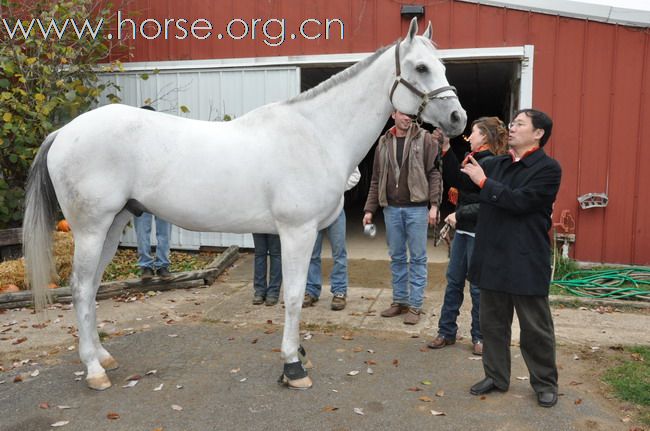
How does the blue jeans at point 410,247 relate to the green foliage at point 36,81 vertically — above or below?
below

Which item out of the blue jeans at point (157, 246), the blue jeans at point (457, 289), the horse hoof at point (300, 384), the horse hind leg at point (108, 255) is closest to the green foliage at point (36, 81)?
the blue jeans at point (157, 246)

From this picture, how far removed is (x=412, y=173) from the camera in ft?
14.9

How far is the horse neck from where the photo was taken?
3234mm

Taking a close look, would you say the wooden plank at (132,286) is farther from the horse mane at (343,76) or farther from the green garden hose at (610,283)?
the green garden hose at (610,283)

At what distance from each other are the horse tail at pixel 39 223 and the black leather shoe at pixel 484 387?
2.86 meters

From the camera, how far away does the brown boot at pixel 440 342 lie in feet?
13.0

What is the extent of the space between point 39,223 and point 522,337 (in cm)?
318

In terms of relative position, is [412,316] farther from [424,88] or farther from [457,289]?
[424,88]

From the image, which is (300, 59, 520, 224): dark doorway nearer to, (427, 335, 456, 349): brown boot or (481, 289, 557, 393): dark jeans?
(427, 335, 456, 349): brown boot

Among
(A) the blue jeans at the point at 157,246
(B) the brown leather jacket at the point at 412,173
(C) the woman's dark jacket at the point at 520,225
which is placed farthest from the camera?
(A) the blue jeans at the point at 157,246

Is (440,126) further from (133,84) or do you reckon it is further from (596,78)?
(133,84)

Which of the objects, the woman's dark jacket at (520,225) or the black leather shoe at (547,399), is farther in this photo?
the black leather shoe at (547,399)

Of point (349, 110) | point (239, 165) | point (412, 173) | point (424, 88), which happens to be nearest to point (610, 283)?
point (412, 173)

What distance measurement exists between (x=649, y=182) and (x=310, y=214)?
5.13 metres
